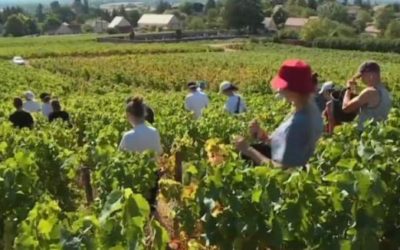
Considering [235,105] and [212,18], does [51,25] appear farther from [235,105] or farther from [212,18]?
[235,105]

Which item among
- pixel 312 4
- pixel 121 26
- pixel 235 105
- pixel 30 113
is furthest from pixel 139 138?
pixel 312 4

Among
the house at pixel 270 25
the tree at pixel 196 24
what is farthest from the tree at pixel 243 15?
the tree at pixel 196 24

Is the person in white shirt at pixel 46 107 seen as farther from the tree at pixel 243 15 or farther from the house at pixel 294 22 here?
the house at pixel 294 22

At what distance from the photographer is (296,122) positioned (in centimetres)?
564

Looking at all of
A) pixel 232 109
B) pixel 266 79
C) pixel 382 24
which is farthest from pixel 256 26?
pixel 232 109

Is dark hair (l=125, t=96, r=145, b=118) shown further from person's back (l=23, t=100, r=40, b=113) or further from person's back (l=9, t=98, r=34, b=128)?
person's back (l=23, t=100, r=40, b=113)

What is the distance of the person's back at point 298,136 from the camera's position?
565 cm

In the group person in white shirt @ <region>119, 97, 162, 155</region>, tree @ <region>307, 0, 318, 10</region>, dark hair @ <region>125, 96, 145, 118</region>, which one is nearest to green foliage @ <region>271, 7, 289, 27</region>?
tree @ <region>307, 0, 318, 10</region>

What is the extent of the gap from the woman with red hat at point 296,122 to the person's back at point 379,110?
2511 millimetres

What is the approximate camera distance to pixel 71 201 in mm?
10016

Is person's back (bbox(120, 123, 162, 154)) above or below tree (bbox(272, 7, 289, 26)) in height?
above

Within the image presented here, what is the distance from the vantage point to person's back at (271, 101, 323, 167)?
5652 mm

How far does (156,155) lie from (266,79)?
105 ft

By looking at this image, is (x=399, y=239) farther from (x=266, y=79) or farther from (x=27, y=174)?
(x=266, y=79)
